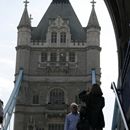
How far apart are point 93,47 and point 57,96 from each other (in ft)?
23.9

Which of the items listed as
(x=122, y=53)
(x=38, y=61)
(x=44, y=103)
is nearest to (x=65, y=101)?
(x=44, y=103)

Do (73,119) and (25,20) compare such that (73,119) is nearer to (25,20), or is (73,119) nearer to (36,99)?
(36,99)

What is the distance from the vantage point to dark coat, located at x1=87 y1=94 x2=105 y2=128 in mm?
7379

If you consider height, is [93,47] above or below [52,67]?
above

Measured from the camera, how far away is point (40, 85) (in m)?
59.2

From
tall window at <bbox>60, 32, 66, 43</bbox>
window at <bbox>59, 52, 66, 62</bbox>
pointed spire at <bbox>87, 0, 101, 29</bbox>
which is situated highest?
pointed spire at <bbox>87, 0, 101, 29</bbox>

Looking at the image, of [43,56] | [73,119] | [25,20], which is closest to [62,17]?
[25,20]

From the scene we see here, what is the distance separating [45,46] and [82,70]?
557 cm

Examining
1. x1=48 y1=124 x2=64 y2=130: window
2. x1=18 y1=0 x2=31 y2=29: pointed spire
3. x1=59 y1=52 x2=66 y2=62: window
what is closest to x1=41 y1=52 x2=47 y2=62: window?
x1=59 y1=52 x2=66 y2=62: window

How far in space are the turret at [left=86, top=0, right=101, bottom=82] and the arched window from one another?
394cm

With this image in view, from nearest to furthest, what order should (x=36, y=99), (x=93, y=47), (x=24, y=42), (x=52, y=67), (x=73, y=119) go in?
1. (x=73, y=119)
2. (x=36, y=99)
3. (x=52, y=67)
4. (x=93, y=47)
5. (x=24, y=42)

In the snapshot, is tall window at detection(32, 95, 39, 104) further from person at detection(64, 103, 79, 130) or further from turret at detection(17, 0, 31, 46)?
person at detection(64, 103, 79, 130)

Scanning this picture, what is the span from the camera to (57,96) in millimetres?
58312

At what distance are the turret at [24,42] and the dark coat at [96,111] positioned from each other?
52.6 m
